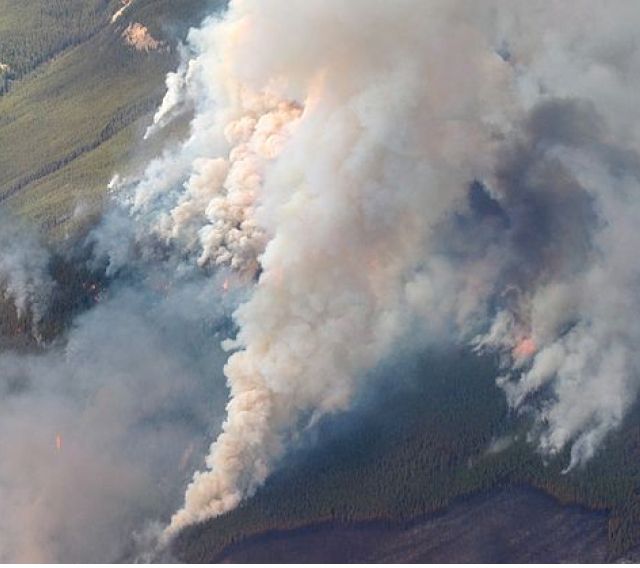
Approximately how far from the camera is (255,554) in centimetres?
7500

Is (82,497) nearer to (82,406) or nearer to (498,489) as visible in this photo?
(82,406)

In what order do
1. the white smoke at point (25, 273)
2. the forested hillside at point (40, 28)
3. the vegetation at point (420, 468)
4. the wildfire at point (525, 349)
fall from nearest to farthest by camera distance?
1. the vegetation at point (420, 468)
2. the wildfire at point (525, 349)
3. the white smoke at point (25, 273)
4. the forested hillside at point (40, 28)

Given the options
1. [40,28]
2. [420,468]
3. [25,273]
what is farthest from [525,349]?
[40,28]

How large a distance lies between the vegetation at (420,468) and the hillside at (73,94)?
2946cm

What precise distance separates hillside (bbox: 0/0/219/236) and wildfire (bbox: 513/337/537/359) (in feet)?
107

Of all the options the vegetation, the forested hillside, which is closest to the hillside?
the forested hillside

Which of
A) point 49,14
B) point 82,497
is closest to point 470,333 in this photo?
point 82,497

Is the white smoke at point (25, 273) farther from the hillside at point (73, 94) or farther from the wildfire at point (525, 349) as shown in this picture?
the wildfire at point (525, 349)

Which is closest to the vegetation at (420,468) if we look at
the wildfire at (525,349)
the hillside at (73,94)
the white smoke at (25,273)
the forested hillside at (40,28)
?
the wildfire at (525,349)

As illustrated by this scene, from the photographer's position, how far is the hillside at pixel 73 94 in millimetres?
115812

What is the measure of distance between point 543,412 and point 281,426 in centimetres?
1381

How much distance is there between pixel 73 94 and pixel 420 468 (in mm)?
74172

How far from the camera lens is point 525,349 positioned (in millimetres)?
83500

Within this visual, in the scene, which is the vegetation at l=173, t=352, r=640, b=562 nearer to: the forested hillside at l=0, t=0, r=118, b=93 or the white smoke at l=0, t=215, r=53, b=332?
the white smoke at l=0, t=215, r=53, b=332
